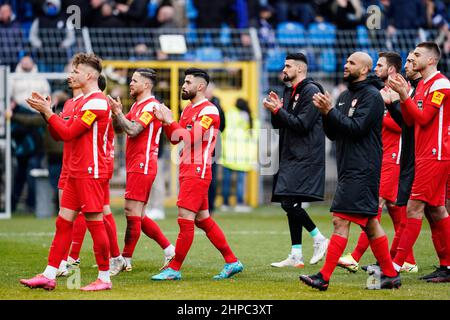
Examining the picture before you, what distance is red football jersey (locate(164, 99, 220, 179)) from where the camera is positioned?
35.1 ft

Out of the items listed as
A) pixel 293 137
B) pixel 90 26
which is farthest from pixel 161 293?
pixel 90 26

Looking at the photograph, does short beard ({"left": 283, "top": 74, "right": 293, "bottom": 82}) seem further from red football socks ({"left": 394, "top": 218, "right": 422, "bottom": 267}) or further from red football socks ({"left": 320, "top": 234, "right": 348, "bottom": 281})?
red football socks ({"left": 320, "top": 234, "right": 348, "bottom": 281})

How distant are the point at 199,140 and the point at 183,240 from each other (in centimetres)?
106

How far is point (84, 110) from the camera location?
9.59m

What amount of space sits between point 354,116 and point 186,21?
14.0 meters

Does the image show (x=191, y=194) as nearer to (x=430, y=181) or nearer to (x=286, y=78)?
(x=286, y=78)

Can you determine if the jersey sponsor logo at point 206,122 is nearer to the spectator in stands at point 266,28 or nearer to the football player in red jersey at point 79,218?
the football player in red jersey at point 79,218

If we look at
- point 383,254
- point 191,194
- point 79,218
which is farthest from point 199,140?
point 383,254

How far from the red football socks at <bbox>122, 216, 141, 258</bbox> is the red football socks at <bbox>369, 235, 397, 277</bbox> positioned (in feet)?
9.41

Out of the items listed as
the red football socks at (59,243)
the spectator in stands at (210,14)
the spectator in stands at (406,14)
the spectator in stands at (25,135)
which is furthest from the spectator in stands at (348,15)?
the red football socks at (59,243)

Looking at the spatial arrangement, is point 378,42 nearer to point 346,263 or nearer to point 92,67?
point 346,263

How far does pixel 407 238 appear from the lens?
35.1ft

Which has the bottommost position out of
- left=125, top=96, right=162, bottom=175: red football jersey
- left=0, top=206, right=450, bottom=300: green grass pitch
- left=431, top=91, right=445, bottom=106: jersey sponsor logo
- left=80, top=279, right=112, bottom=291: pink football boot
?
left=0, top=206, right=450, bottom=300: green grass pitch

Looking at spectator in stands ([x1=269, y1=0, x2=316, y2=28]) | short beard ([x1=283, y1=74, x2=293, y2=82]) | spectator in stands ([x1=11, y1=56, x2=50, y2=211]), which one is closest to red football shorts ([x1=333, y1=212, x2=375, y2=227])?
short beard ([x1=283, y1=74, x2=293, y2=82])
